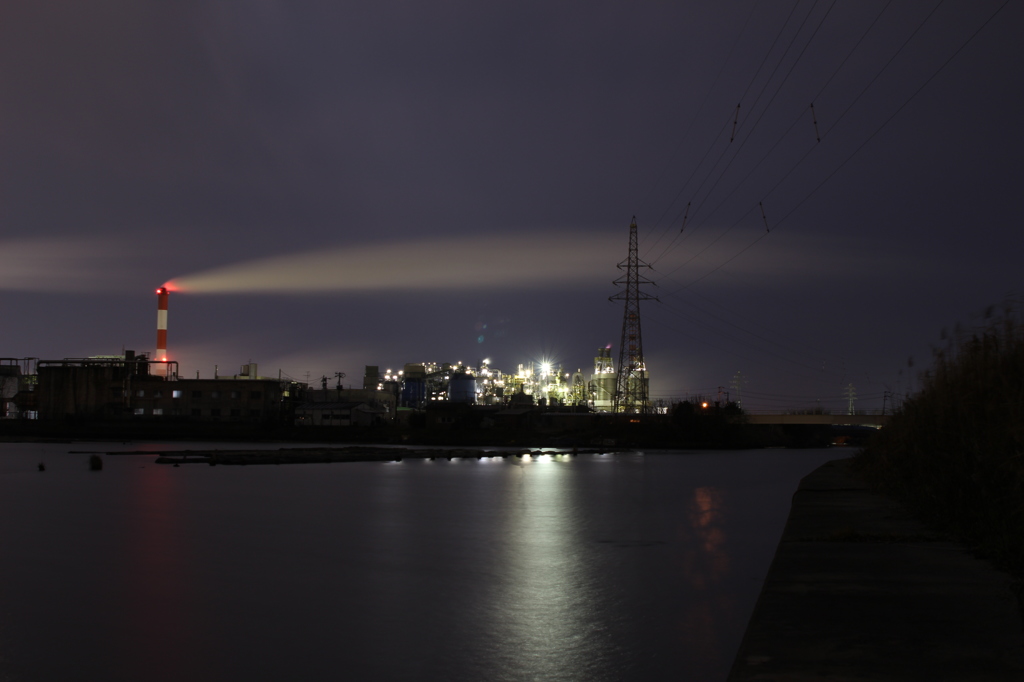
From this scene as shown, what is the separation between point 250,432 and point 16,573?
52366 mm

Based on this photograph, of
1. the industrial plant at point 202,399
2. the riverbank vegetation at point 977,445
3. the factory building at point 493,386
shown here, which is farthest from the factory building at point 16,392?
the riverbank vegetation at point 977,445

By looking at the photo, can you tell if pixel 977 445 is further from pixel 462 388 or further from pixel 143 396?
pixel 462 388

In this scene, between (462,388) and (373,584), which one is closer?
(373,584)

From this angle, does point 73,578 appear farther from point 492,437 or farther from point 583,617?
point 492,437

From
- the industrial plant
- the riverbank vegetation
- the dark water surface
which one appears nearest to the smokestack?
the industrial plant

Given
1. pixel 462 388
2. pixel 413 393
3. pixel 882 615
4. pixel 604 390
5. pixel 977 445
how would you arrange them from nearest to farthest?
pixel 882 615 < pixel 977 445 < pixel 462 388 < pixel 604 390 < pixel 413 393

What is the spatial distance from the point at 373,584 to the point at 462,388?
73.8 m

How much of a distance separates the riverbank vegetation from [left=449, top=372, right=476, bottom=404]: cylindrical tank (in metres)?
72.1

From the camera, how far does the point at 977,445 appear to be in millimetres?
7902

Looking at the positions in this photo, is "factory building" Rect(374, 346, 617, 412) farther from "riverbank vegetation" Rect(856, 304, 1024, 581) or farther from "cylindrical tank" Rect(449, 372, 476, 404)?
"riverbank vegetation" Rect(856, 304, 1024, 581)

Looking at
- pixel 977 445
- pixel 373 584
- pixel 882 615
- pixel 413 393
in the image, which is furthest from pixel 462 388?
pixel 882 615

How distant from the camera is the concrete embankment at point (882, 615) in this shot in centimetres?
438

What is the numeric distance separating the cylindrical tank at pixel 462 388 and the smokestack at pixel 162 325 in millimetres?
27566

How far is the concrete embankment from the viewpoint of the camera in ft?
14.4
